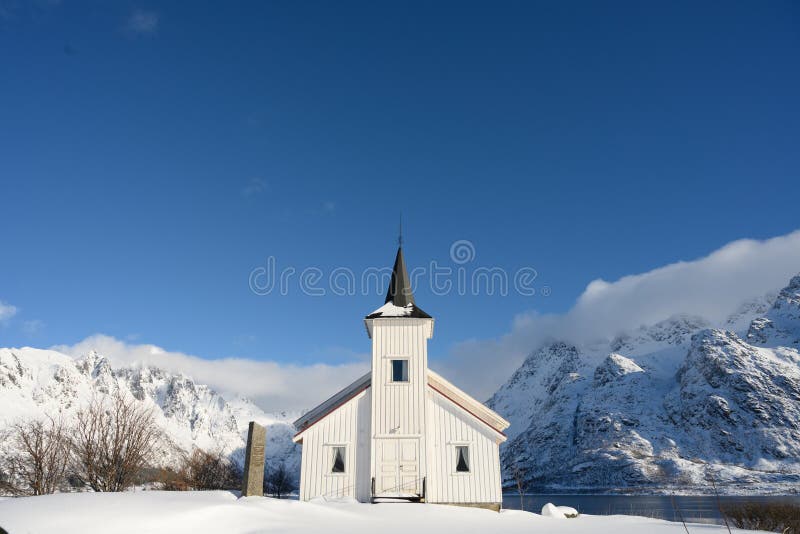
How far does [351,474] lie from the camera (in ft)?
76.9

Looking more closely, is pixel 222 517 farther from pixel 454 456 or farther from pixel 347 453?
pixel 454 456

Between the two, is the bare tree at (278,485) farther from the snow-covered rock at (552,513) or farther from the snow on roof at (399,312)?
the snow-covered rock at (552,513)

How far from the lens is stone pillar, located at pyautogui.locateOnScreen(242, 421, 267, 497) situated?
16.1m

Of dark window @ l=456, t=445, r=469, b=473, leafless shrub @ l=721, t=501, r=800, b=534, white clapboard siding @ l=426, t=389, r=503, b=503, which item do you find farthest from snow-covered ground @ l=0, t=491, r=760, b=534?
leafless shrub @ l=721, t=501, r=800, b=534

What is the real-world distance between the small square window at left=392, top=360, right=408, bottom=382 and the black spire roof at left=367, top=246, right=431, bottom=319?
236 cm

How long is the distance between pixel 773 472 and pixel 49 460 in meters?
212

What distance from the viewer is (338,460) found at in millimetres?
23844

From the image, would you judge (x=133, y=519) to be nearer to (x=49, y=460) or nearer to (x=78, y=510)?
(x=78, y=510)

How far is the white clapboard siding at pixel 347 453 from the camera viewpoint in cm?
2331

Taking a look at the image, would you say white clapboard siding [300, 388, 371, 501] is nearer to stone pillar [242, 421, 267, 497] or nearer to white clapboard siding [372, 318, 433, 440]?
white clapboard siding [372, 318, 433, 440]

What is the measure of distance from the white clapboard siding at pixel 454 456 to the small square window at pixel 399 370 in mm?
1428

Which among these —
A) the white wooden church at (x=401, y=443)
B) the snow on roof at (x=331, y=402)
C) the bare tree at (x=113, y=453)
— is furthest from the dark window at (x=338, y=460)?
the bare tree at (x=113, y=453)

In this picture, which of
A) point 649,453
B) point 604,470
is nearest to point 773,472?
point 649,453

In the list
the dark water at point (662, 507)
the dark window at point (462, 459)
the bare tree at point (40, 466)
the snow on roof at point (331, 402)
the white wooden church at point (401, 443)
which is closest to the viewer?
the white wooden church at point (401, 443)
